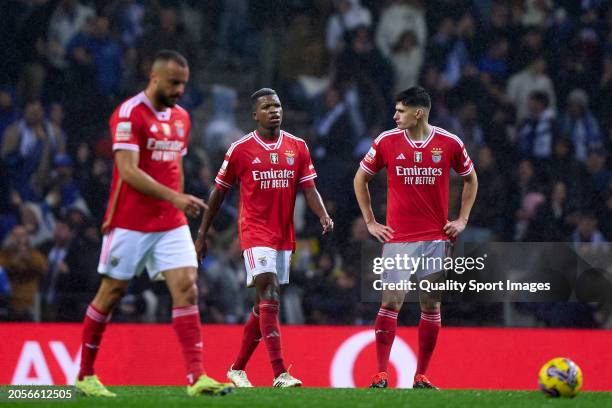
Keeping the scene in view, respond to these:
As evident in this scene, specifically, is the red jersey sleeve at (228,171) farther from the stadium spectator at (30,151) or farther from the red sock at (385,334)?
the stadium spectator at (30,151)

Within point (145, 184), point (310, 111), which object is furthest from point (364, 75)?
point (145, 184)

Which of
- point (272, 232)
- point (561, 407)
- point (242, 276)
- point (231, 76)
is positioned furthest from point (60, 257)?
point (561, 407)

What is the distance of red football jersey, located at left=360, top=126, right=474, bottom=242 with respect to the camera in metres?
8.79

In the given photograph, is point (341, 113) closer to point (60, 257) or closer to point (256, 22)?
point (256, 22)

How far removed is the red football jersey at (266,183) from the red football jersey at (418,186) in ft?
2.41

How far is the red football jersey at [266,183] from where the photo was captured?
888 centimetres

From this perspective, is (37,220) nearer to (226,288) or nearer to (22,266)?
(22,266)

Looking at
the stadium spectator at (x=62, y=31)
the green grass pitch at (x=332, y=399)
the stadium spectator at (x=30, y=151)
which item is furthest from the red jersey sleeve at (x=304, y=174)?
the stadium spectator at (x=62, y=31)

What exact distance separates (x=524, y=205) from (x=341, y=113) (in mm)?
2577

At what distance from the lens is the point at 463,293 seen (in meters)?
12.0

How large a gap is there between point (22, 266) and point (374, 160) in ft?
17.0

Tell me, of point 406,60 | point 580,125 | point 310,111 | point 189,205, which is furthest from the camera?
point 406,60

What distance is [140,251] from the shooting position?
22.2 feet

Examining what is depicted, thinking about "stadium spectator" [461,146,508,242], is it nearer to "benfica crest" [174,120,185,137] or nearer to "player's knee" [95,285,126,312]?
"benfica crest" [174,120,185,137]
